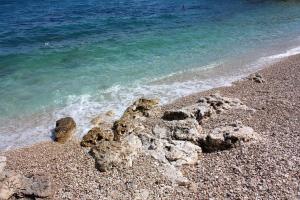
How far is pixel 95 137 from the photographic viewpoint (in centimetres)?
1638

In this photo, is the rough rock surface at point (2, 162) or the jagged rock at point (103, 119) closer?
the rough rock surface at point (2, 162)

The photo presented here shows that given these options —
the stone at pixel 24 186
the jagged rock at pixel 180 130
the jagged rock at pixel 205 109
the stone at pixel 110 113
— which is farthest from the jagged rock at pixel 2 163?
the jagged rock at pixel 205 109

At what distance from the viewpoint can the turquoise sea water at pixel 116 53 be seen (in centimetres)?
2111

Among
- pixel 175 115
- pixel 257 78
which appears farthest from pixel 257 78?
pixel 175 115

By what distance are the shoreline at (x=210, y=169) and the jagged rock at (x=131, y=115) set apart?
75.4 inches

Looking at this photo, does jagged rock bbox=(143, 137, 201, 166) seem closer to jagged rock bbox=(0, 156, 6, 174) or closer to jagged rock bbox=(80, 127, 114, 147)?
jagged rock bbox=(80, 127, 114, 147)

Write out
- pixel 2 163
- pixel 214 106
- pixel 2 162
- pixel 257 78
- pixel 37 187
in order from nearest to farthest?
pixel 37 187 < pixel 2 163 < pixel 2 162 < pixel 214 106 < pixel 257 78

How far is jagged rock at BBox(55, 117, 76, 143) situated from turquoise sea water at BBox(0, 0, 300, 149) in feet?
2.14

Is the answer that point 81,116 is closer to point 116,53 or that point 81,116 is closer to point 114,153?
Answer: point 114,153

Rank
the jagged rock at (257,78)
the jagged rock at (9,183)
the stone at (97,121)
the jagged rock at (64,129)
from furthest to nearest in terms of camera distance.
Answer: the jagged rock at (257,78) < the stone at (97,121) < the jagged rock at (64,129) < the jagged rock at (9,183)

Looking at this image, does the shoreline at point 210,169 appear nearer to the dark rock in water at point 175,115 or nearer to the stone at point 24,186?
the stone at point 24,186

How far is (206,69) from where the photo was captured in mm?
26078

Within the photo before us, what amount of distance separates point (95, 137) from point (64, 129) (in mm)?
2039

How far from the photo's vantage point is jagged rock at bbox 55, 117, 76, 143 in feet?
56.7
